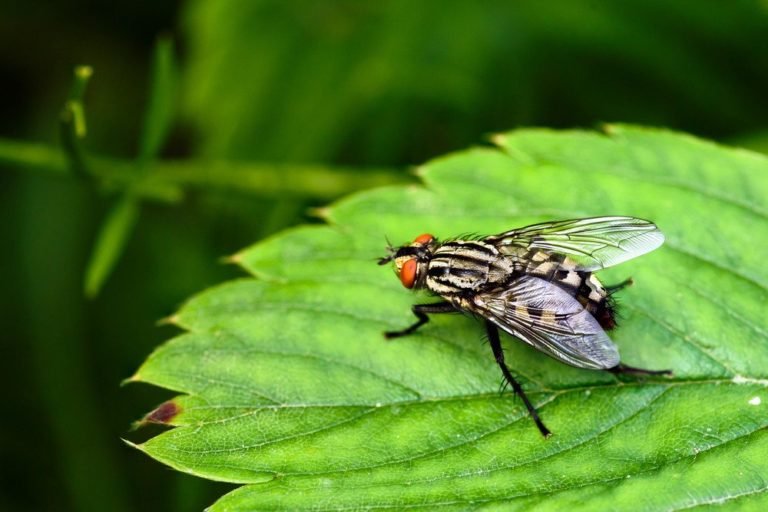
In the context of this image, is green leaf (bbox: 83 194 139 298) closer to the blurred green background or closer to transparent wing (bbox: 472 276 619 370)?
the blurred green background

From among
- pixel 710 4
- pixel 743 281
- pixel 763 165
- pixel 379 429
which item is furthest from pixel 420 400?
pixel 710 4

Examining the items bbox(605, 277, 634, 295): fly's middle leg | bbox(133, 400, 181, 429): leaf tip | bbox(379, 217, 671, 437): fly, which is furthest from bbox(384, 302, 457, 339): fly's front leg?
bbox(133, 400, 181, 429): leaf tip

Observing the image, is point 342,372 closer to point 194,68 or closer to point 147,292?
point 147,292

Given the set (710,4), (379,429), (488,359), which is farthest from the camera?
(710,4)

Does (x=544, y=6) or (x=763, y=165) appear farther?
(x=544, y=6)

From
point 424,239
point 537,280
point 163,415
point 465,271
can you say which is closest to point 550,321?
point 537,280
